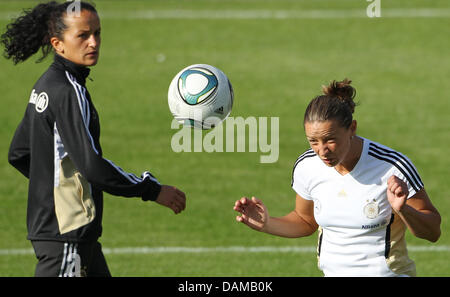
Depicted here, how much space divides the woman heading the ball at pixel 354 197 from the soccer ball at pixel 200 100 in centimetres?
135

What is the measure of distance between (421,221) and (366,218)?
1.30 feet

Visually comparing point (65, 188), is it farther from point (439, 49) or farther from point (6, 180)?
point (439, 49)

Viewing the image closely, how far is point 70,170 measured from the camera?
20.0ft

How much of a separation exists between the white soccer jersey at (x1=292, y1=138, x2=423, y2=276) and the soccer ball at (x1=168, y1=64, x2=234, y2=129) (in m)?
1.57

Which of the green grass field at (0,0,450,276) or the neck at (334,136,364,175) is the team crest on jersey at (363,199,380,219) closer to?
the neck at (334,136,364,175)

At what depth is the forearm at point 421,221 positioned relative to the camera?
18.9ft

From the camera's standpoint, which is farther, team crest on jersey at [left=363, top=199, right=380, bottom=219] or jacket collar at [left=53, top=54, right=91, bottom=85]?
jacket collar at [left=53, top=54, right=91, bottom=85]

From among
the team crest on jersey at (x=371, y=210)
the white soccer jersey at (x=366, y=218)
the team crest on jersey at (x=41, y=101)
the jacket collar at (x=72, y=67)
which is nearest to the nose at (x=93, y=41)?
the jacket collar at (x=72, y=67)

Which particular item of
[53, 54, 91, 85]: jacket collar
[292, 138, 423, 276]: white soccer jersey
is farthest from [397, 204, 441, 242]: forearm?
[53, 54, 91, 85]: jacket collar

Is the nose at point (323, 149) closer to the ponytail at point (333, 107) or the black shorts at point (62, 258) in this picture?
the ponytail at point (333, 107)

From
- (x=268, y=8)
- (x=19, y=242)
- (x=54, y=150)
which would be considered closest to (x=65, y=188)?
(x=54, y=150)

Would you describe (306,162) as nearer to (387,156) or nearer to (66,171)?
(387,156)

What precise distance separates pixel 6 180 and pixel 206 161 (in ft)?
10.7

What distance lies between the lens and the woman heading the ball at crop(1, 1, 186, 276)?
19.5 ft
